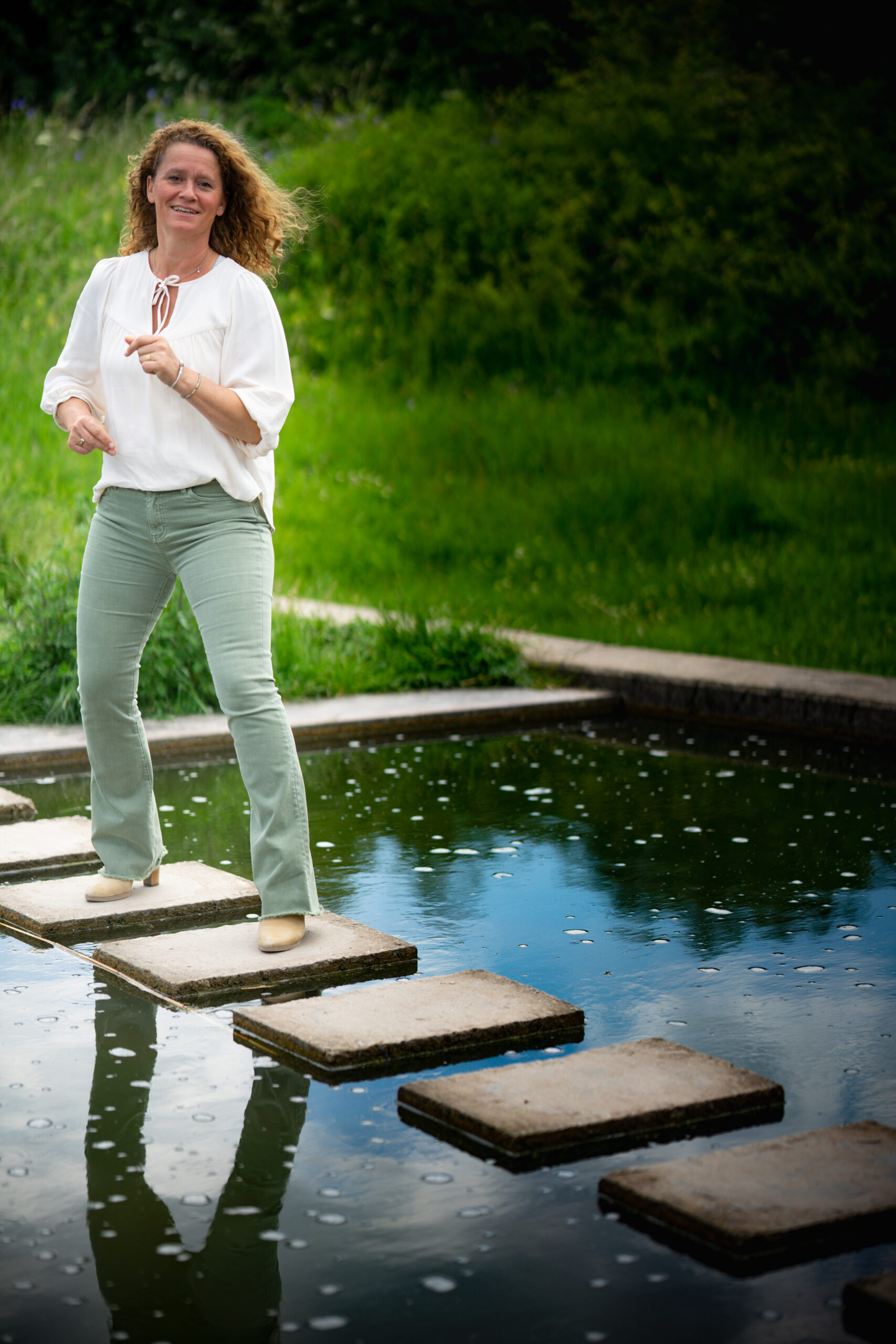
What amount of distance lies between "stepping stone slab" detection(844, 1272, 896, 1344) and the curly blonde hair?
254cm

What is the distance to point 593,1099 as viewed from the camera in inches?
121

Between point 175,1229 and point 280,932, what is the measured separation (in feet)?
4.22

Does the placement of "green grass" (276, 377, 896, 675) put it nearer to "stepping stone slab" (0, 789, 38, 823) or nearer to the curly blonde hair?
"stepping stone slab" (0, 789, 38, 823)

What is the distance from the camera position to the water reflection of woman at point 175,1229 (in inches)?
95.3

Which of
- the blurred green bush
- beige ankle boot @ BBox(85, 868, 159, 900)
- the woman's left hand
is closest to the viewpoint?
the woman's left hand

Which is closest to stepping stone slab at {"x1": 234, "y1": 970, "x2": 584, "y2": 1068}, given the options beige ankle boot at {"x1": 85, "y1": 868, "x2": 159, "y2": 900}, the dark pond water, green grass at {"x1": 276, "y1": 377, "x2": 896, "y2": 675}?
the dark pond water

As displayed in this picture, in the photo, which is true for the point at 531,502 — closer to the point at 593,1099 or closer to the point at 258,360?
the point at 258,360

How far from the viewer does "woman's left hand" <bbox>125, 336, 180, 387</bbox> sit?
366 centimetres

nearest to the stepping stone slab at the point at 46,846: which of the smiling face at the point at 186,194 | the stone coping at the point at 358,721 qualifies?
Result: the stone coping at the point at 358,721

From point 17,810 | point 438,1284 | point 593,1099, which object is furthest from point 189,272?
point 438,1284

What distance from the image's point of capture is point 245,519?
3.89 meters

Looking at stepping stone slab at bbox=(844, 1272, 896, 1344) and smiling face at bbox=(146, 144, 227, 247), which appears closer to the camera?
stepping stone slab at bbox=(844, 1272, 896, 1344)

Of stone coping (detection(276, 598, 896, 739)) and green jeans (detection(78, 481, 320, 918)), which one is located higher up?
green jeans (detection(78, 481, 320, 918))

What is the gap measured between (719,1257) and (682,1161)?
0.81 feet
